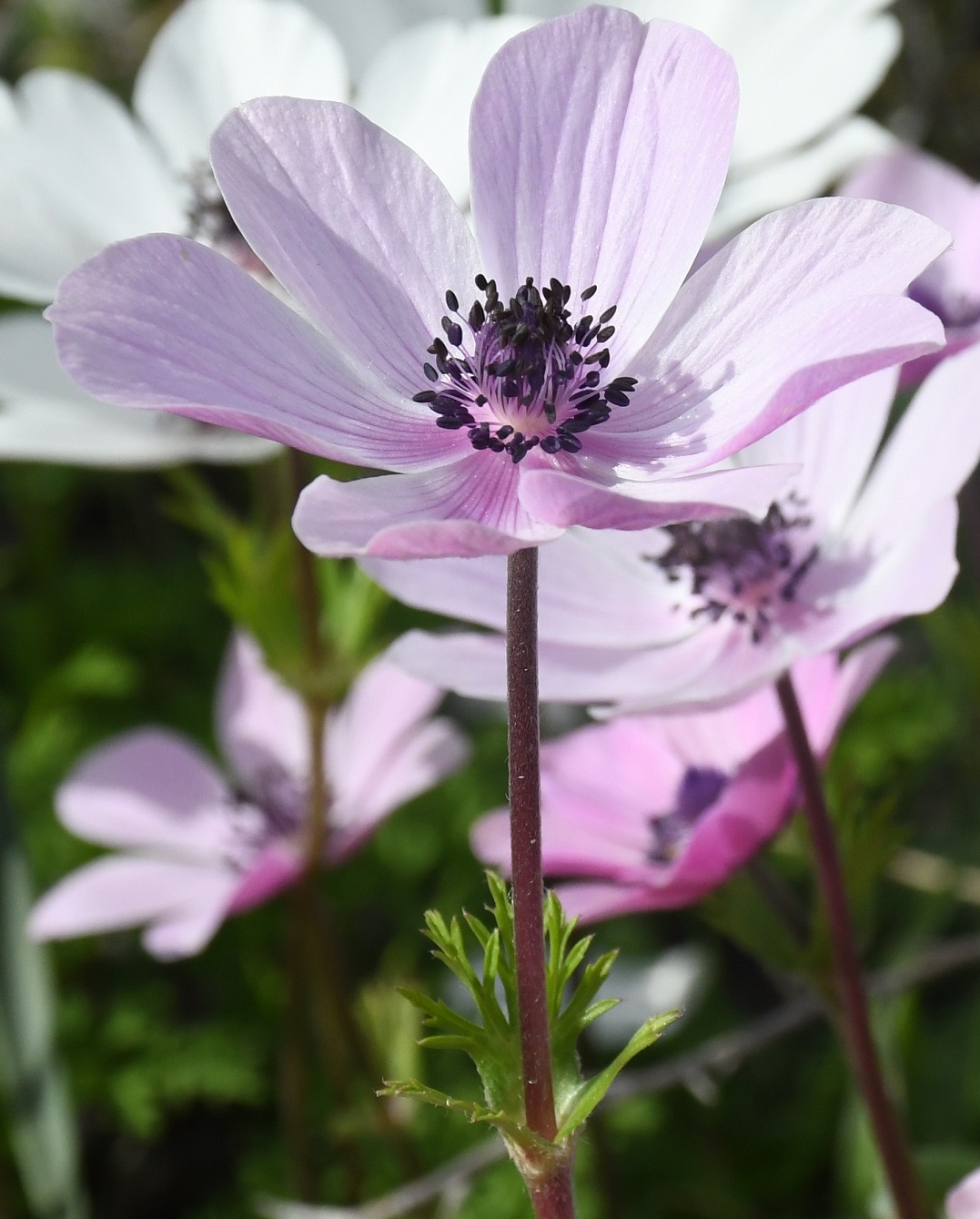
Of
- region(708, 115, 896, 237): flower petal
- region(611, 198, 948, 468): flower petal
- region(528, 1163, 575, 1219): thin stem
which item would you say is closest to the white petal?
region(708, 115, 896, 237): flower petal

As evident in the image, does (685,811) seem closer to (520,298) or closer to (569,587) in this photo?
(569,587)

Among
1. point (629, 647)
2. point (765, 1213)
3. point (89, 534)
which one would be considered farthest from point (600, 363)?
point (89, 534)

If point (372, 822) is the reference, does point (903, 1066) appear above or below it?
below

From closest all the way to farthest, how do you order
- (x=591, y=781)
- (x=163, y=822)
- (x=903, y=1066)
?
(x=591, y=781) → (x=903, y=1066) → (x=163, y=822)

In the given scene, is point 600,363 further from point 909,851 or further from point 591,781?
point 909,851

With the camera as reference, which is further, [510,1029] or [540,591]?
[540,591]

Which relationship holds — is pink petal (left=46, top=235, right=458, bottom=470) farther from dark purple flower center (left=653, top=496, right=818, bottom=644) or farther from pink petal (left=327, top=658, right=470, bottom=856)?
pink petal (left=327, top=658, right=470, bottom=856)
